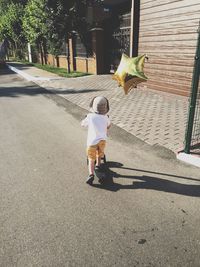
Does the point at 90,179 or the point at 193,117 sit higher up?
the point at 193,117

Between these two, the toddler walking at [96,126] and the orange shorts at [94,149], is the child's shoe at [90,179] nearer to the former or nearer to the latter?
the toddler walking at [96,126]

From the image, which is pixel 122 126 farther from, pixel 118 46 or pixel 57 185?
pixel 118 46

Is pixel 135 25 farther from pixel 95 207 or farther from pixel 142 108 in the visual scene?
pixel 95 207

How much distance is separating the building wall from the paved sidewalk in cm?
58

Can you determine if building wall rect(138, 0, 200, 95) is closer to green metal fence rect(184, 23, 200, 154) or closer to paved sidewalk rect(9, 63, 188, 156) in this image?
paved sidewalk rect(9, 63, 188, 156)

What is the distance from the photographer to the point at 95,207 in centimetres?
381

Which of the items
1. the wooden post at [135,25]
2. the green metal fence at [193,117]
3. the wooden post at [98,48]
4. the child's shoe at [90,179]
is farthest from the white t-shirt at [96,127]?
the wooden post at [98,48]

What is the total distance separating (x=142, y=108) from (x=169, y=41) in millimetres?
3057

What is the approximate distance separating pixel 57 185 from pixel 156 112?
191 inches

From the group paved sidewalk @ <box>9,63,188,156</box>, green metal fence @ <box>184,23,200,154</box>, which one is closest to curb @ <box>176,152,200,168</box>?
green metal fence @ <box>184,23,200,154</box>

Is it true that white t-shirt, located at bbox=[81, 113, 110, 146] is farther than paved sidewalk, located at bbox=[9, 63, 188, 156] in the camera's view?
No

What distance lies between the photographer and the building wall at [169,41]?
29.7 ft

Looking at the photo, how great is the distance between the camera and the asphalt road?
2973mm

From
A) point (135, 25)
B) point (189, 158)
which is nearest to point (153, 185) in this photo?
point (189, 158)
